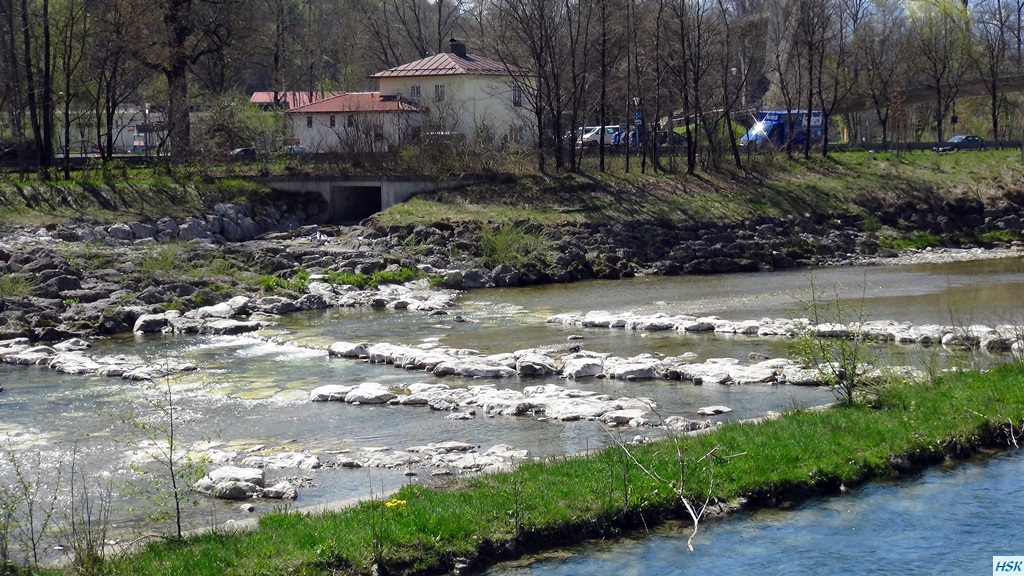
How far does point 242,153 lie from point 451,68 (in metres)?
12.9

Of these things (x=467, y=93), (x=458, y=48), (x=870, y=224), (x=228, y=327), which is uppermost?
(x=458, y=48)

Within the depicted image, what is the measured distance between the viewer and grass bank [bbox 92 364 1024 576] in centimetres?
1048

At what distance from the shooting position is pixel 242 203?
4406 cm

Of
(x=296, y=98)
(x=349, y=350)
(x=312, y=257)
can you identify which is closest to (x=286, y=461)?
(x=349, y=350)

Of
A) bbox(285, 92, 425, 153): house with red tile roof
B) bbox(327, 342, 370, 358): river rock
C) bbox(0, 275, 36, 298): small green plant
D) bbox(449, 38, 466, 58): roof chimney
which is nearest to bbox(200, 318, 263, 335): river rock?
bbox(327, 342, 370, 358): river rock

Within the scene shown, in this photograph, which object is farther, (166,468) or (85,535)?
(166,468)

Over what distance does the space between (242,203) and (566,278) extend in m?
15.1

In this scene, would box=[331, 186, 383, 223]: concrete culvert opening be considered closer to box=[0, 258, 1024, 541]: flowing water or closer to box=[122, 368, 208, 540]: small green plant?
box=[0, 258, 1024, 541]: flowing water

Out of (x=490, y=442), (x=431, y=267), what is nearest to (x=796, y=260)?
(x=431, y=267)

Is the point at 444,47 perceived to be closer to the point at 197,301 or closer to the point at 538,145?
the point at 538,145

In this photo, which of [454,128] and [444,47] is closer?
[454,128]

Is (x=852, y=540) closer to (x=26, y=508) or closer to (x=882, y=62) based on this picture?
(x=26, y=508)

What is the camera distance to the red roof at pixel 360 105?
54.8 metres

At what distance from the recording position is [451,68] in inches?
2234
